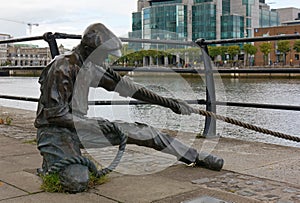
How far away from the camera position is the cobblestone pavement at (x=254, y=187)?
3672 mm

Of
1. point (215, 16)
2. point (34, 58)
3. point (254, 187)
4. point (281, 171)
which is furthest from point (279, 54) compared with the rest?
point (254, 187)

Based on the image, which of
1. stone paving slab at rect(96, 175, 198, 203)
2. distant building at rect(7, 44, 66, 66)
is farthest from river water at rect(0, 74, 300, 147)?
stone paving slab at rect(96, 175, 198, 203)

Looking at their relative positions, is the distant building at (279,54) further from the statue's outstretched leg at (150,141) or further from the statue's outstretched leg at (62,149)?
the statue's outstretched leg at (62,149)

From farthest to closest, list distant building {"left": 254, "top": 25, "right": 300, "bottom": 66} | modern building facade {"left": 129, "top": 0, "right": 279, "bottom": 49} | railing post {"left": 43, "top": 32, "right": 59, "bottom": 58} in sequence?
modern building facade {"left": 129, "top": 0, "right": 279, "bottom": 49}, distant building {"left": 254, "top": 25, "right": 300, "bottom": 66}, railing post {"left": 43, "top": 32, "right": 59, "bottom": 58}

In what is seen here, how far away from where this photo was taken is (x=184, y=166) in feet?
15.6

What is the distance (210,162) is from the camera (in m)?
4.58

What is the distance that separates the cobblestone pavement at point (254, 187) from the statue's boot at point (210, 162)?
0.15 m

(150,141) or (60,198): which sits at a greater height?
(150,141)

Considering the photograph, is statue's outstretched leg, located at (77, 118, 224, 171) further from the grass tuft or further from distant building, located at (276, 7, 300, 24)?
distant building, located at (276, 7, 300, 24)

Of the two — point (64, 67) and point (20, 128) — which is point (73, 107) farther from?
point (20, 128)

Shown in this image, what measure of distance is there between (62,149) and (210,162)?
57.5 inches

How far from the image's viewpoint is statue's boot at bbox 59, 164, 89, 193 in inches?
145

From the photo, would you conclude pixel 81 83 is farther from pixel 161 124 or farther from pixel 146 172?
pixel 161 124

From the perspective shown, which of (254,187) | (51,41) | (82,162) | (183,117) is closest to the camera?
(82,162)
